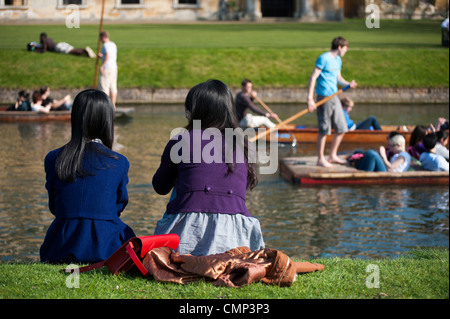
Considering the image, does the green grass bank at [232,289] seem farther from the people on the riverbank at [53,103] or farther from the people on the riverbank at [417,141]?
the people on the riverbank at [53,103]

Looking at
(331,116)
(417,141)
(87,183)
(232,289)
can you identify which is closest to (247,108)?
(331,116)

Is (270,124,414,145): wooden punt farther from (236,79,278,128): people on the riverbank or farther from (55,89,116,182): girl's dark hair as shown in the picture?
(55,89,116,182): girl's dark hair

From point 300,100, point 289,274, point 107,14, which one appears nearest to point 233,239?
point 289,274

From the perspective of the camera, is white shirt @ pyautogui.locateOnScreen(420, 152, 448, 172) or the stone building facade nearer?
white shirt @ pyautogui.locateOnScreen(420, 152, 448, 172)

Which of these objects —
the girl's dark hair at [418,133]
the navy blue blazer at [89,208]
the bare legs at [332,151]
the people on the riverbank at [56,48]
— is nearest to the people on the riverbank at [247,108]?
the bare legs at [332,151]

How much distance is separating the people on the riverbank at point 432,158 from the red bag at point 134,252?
7.00 m

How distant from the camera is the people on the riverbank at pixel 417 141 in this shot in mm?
11383

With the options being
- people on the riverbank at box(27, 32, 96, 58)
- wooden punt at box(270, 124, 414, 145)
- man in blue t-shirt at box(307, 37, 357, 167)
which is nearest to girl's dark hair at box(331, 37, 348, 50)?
man in blue t-shirt at box(307, 37, 357, 167)

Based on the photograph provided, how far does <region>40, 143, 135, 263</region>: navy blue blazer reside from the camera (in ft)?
16.5

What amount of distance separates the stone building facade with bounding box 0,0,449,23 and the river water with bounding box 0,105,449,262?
28.1 m

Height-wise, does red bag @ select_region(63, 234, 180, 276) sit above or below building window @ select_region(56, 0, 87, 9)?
Answer: below

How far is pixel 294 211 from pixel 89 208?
469 centimetres

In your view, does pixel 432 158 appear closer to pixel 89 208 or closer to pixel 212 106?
pixel 212 106
